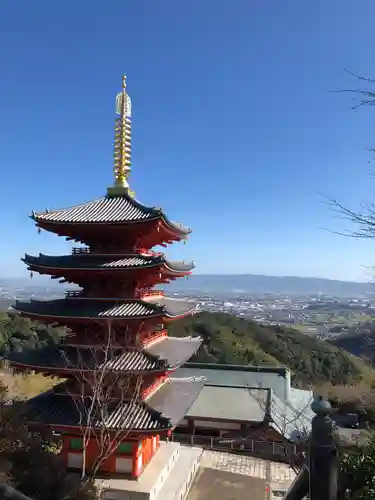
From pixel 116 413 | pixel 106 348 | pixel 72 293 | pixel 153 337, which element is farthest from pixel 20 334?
pixel 106 348

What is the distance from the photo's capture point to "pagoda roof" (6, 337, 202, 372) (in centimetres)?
1218

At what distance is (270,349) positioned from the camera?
61000 millimetres

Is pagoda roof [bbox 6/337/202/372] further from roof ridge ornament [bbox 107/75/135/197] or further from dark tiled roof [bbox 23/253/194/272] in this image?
roof ridge ornament [bbox 107/75/135/197]

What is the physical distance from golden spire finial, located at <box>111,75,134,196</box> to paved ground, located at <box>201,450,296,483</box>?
37.7 feet

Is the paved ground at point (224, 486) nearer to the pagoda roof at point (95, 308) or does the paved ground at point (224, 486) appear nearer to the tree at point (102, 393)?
the tree at point (102, 393)

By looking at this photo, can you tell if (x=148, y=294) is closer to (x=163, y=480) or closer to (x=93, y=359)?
(x=93, y=359)

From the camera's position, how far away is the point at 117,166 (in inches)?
609

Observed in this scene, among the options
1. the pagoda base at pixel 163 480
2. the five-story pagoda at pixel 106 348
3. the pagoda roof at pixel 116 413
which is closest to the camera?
the pagoda roof at pixel 116 413

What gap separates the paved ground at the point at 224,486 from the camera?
45.7 feet

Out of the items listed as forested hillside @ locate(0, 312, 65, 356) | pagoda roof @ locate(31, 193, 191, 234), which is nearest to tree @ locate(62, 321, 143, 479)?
pagoda roof @ locate(31, 193, 191, 234)

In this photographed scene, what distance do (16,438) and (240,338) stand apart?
5191 centimetres

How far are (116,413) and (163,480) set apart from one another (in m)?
3.49

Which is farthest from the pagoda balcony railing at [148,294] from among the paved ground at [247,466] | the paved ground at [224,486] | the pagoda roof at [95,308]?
the paved ground at [247,466]

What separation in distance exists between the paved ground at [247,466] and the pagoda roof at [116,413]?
4716 mm
